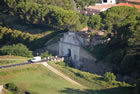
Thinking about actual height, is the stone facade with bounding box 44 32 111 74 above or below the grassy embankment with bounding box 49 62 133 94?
above

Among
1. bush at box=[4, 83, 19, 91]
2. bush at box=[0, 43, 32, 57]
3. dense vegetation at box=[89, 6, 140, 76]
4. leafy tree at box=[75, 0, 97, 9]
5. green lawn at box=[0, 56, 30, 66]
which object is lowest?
bush at box=[4, 83, 19, 91]

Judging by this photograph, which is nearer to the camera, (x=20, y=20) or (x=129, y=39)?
(x=129, y=39)

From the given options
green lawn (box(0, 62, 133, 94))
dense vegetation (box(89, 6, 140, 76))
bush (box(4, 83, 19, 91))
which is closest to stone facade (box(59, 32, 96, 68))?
dense vegetation (box(89, 6, 140, 76))

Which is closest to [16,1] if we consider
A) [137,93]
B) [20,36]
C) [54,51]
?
[20,36]

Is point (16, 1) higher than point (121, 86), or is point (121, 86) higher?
point (16, 1)

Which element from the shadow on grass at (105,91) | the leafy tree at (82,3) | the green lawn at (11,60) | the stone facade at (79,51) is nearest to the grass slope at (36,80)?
the shadow on grass at (105,91)

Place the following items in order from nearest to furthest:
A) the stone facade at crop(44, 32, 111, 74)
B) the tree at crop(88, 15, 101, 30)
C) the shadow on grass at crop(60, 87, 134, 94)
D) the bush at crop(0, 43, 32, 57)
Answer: the shadow on grass at crop(60, 87, 134, 94) → the stone facade at crop(44, 32, 111, 74) → the tree at crop(88, 15, 101, 30) → the bush at crop(0, 43, 32, 57)

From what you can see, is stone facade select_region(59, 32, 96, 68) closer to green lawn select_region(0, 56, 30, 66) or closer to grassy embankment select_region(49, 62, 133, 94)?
grassy embankment select_region(49, 62, 133, 94)

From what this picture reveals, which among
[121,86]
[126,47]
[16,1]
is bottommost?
[121,86]

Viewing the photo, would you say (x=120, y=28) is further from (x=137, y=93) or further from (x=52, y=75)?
(x=137, y=93)
